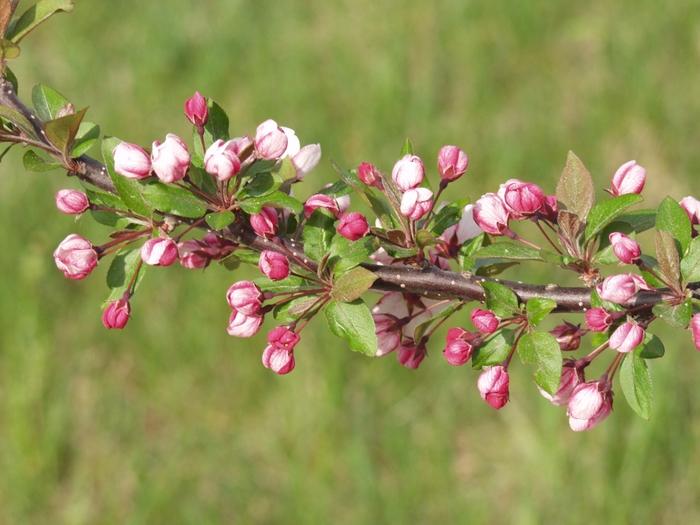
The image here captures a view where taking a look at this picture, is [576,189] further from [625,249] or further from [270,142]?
[270,142]

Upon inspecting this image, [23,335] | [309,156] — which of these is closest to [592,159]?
[23,335]

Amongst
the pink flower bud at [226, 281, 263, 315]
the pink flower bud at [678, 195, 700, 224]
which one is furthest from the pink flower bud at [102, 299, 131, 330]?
the pink flower bud at [678, 195, 700, 224]

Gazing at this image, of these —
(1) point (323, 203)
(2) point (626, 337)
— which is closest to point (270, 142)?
(1) point (323, 203)

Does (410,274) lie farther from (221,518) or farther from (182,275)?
(182,275)

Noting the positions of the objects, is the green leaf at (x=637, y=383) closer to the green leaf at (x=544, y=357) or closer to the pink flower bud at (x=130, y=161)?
the green leaf at (x=544, y=357)

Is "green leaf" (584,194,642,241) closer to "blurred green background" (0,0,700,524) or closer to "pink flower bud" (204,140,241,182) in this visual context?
"pink flower bud" (204,140,241,182)
